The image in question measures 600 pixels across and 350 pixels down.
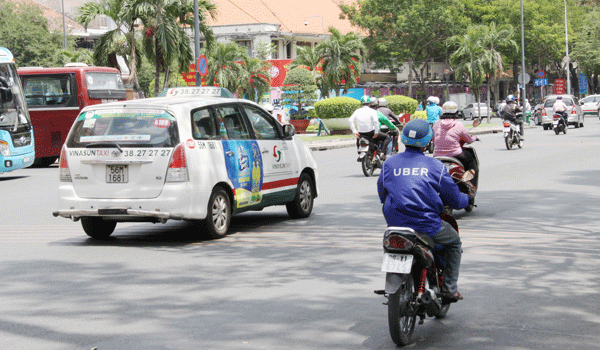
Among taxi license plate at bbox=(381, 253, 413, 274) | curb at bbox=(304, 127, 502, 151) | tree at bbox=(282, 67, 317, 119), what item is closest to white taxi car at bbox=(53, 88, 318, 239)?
taxi license plate at bbox=(381, 253, 413, 274)

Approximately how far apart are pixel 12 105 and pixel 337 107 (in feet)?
58.2

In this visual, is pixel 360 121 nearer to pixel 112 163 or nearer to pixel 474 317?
pixel 112 163

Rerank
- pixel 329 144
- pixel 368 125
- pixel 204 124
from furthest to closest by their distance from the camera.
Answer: pixel 329 144 < pixel 368 125 < pixel 204 124

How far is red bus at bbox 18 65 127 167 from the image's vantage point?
76.1 ft

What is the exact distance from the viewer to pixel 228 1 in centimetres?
6688

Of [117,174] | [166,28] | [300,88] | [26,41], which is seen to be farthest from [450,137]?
[26,41]

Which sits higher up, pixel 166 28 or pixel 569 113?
pixel 166 28

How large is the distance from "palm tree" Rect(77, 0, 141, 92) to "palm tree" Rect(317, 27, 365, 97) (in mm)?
17930

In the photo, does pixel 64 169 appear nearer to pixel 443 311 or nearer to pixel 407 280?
pixel 443 311

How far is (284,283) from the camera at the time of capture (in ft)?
22.5

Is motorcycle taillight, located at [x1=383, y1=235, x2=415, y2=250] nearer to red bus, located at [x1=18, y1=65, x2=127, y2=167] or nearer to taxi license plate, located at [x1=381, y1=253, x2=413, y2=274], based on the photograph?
taxi license plate, located at [x1=381, y1=253, x2=413, y2=274]

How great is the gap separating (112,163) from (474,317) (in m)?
4.78

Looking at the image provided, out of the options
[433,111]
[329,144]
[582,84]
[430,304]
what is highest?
[582,84]

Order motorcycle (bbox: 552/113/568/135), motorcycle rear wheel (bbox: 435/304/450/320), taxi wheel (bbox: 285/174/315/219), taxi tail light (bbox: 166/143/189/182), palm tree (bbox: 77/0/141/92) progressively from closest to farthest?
motorcycle rear wheel (bbox: 435/304/450/320) < taxi tail light (bbox: 166/143/189/182) < taxi wheel (bbox: 285/174/315/219) < motorcycle (bbox: 552/113/568/135) < palm tree (bbox: 77/0/141/92)
